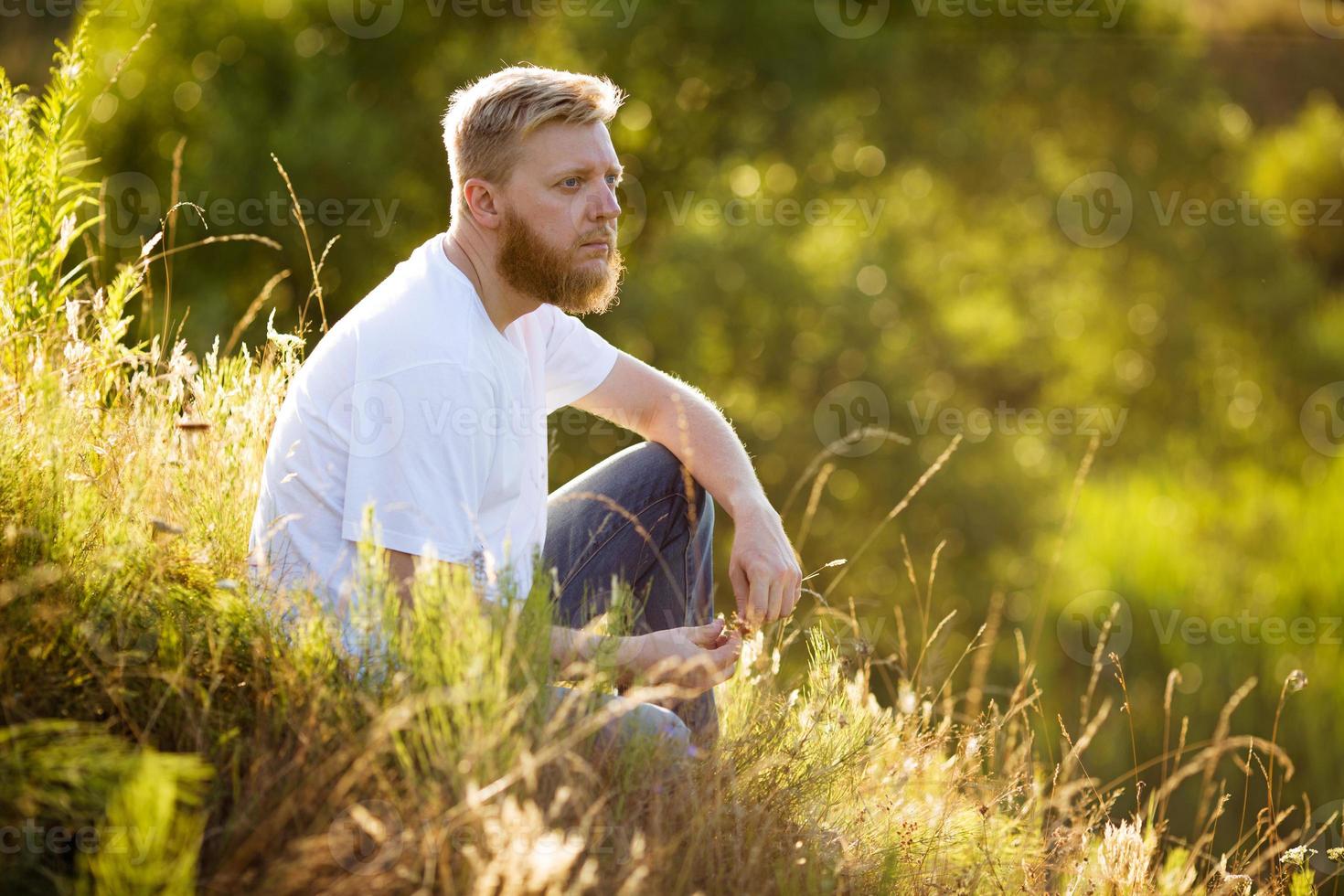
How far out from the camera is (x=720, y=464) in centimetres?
316

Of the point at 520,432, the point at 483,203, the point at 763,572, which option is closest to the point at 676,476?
the point at 763,572

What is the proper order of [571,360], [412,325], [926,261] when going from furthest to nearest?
[926,261]
[571,360]
[412,325]

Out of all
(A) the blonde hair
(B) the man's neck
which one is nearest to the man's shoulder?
(B) the man's neck

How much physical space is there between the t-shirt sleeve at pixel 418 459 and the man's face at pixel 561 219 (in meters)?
0.44

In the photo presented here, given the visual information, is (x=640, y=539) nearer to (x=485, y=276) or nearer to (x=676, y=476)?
(x=676, y=476)

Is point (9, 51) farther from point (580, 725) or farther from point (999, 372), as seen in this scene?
point (580, 725)

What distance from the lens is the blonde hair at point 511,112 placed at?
9.39 ft

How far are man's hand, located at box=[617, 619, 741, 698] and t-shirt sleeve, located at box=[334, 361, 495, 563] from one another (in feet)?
1.15

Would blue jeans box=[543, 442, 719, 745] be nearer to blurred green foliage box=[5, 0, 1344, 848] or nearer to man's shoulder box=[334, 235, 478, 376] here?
man's shoulder box=[334, 235, 478, 376]

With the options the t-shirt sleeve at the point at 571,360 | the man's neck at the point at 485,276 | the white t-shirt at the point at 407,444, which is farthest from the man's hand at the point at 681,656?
the t-shirt sleeve at the point at 571,360

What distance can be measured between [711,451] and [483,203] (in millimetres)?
808

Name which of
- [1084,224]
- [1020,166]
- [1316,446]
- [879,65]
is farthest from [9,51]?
[1316,446]

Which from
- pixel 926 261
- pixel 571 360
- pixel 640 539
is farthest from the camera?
pixel 926 261

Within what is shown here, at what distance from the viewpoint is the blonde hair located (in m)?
2.86
